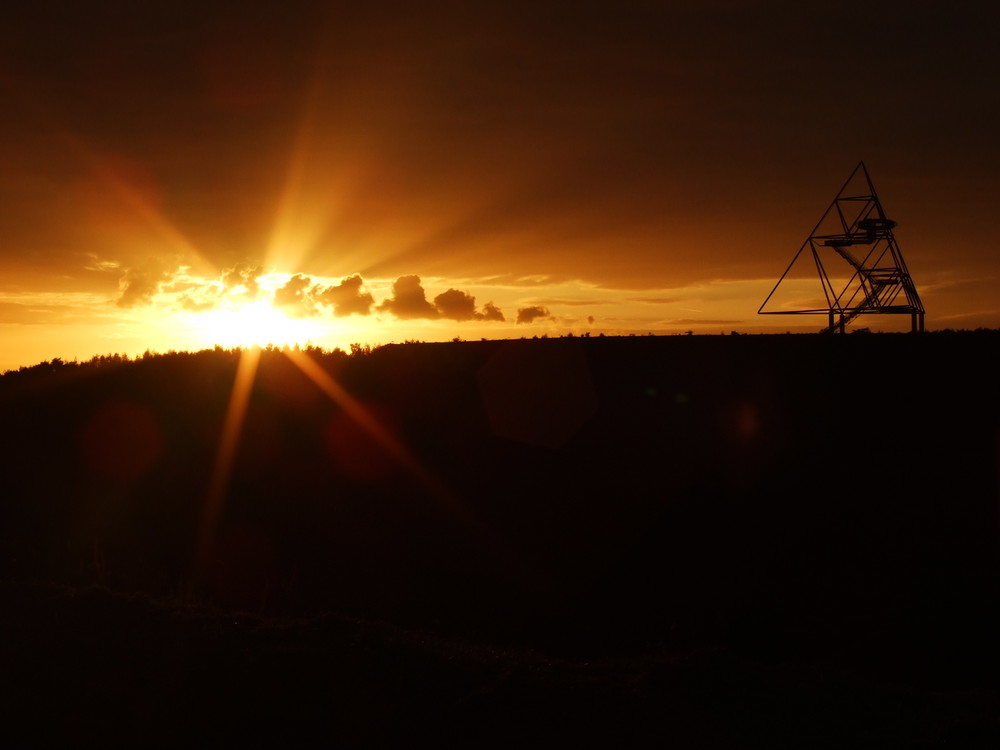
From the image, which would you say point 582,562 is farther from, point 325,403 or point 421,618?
point 325,403

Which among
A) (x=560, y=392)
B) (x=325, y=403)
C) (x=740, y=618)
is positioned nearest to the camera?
(x=740, y=618)

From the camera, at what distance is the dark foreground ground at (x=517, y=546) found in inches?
287

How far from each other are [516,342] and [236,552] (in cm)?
998

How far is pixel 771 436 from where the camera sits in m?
18.8

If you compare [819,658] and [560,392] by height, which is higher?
[560,392]

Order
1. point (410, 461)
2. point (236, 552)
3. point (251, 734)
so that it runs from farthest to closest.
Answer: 1. point (410, 461)
2. point (236, 552)
3. point (251, 734)

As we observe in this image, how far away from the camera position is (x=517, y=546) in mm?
16938

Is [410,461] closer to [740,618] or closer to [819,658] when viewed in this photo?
[740,618]

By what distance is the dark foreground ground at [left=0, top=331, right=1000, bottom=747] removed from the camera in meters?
7.29

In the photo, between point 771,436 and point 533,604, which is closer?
point 533,604

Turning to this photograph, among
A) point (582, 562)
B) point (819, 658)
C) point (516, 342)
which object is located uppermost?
point (516, 342)

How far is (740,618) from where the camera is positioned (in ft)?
43.8

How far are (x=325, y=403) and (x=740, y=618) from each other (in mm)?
13678

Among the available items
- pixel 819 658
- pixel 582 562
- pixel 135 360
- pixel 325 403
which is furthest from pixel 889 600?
pixel 135 360
